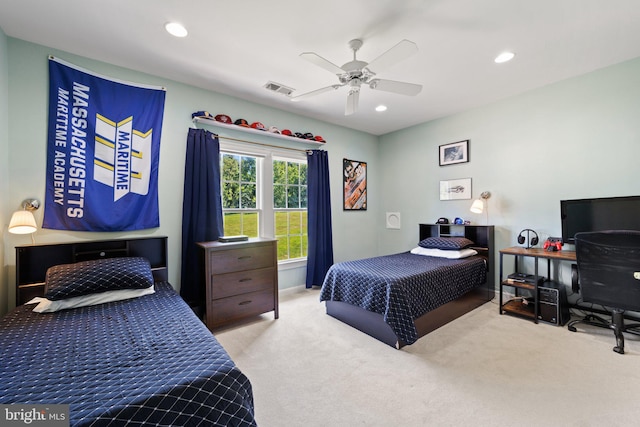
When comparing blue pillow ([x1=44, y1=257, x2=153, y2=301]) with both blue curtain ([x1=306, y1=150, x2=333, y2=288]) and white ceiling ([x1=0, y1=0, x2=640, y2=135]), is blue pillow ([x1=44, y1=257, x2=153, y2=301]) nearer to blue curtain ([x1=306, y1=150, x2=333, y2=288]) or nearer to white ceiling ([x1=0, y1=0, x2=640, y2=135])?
white ceiling ([x1=0, y1=0, x2=640, y2=135])

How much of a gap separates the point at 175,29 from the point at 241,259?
2.11m

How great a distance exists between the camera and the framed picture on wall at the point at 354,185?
15.2ft

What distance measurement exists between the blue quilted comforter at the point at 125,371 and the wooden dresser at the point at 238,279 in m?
0.93

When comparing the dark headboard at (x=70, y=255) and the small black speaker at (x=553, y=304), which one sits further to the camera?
the small black speaker at (x=553, y=304)

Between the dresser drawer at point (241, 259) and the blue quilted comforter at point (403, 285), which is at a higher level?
the dresser drawer at point (241, 259)

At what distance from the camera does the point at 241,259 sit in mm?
2791

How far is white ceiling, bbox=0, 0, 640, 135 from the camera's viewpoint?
190 centimetres

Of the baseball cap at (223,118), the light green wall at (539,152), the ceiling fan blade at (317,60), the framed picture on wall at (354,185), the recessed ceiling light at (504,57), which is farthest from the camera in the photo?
the framed picture on wall at (354,185)

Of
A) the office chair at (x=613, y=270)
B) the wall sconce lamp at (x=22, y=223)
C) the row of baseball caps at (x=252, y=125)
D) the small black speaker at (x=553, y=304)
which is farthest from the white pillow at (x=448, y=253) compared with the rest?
the wall sconce lamp at (x=22, y=223)

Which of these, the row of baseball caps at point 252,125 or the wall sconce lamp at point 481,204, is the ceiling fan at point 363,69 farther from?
the wall sconce lamp at point 481,204

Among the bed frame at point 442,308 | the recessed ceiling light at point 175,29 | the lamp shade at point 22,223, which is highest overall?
the recessed ceiling light at point 175,29

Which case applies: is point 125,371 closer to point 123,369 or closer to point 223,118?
point 123,369

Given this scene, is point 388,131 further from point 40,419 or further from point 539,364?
point 40,419

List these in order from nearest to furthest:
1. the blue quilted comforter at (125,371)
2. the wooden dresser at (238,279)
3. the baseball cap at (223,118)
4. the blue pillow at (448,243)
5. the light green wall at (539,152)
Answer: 1. the blue quilted comforter at (125,371)
2. the wooden dresser at (238,279)
3. the light green wall at (539,152)
4. the baseball cap at (223,118)
5. the blue pillow at (448,243)
